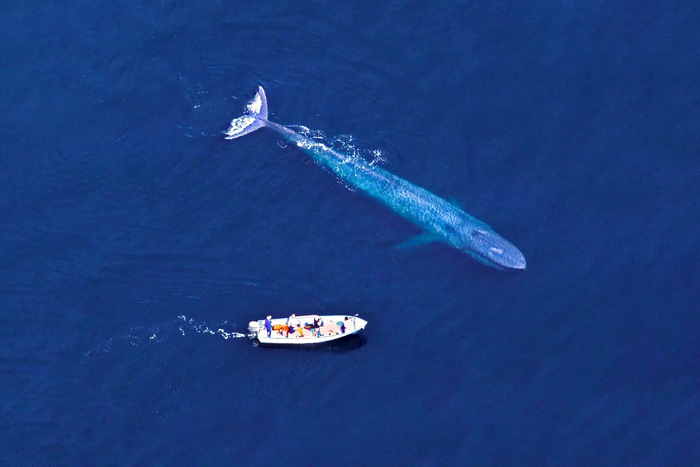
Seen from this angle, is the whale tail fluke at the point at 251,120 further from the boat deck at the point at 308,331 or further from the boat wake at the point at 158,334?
the boat deck at the point at 308,331

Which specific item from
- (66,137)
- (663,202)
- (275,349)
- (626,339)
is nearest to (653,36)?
(663,202)

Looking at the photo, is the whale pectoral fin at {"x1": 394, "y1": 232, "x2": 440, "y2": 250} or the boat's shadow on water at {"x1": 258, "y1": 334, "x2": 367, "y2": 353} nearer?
the boat's shadow on water at {"x1": 258, "y1": 334, "x2": 367, "y2": 353}

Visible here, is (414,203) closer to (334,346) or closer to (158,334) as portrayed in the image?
(334,346)

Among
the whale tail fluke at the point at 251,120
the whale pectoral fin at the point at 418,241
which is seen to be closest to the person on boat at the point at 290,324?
the whale pectoral fin at the point at 418,241

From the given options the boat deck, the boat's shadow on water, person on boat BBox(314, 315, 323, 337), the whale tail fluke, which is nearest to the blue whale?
the whale tail fluke

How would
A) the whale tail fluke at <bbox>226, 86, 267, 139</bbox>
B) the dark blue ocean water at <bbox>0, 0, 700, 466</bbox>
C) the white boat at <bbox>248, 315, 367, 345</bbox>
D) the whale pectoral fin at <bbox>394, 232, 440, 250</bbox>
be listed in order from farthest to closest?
the whale tail fluke at <bbox>226, 86, 267, 139</bbox>
the whale pectoral fin at <bbox>394, 232, 440, 250</bbox>
the white boat at <bbox>248, 315, 367, 345</bbox>
the dark blue ocean water at <bbox>0, 0, 700, 466</bbox>

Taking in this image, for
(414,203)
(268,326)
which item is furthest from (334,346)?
(414,203)

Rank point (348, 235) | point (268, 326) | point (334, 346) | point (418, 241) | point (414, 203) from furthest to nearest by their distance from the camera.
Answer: point (414, 203) < point (348, 235) < point (418, 241) < point (334, 346) < point (268, 326)

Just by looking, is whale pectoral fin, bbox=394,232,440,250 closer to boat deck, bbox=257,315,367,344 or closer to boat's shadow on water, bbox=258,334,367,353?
boat deck, bbox=257,315,367,344
